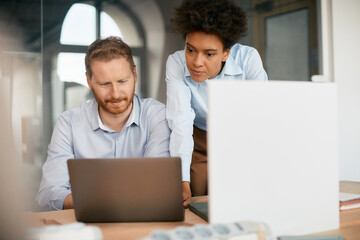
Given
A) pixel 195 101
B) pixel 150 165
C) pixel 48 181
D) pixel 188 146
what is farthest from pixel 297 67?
pixel 150 165

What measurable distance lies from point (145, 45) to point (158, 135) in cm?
170

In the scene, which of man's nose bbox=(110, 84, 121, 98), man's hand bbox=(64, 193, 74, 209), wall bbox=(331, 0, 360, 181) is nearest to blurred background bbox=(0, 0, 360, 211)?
wall bbox=(331, 0, 360, 181)

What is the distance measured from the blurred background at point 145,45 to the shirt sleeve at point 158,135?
0.96 m

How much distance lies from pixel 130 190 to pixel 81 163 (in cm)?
15

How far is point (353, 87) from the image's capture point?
12.8ft

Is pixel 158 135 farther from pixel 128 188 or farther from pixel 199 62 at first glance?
pixel 128 188

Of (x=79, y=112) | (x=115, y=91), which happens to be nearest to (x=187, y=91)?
(x=115, y=91)

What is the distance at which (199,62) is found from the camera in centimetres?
167

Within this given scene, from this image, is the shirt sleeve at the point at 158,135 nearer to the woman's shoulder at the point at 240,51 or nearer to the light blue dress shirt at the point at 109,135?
the light blue dress shirt at the point at 109,135

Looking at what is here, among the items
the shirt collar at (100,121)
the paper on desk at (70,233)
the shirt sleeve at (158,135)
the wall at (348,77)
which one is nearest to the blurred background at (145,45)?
the wall at (348,77)

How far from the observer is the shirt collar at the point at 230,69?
191cm

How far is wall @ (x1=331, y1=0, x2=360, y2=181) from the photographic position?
3867 mm

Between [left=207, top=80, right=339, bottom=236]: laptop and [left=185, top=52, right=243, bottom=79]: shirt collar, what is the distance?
96cm

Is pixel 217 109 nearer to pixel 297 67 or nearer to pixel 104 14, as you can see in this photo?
pixel 104 14
